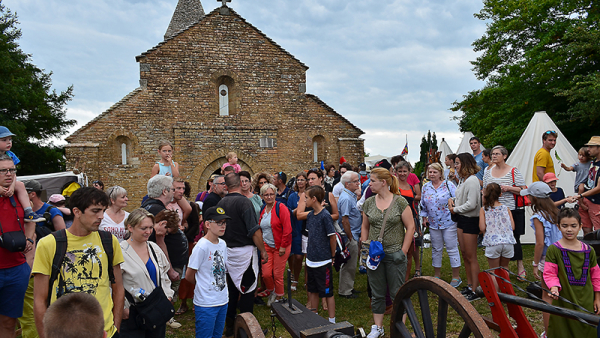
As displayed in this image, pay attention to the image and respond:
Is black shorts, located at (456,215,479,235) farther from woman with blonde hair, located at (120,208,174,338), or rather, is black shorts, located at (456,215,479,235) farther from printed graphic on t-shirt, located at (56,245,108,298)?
printed graphic on t-shirt, located at (56,245,108,298)

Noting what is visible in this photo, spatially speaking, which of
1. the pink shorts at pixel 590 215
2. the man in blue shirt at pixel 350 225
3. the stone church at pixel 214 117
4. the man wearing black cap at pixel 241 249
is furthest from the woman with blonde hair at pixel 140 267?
the stone church at pixel 214 117

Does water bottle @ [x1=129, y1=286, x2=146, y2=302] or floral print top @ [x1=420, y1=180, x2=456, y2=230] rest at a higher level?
floral print top @ [x1=420, y1=180, x2=456, y2=230]

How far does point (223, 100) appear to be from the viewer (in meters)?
16.2

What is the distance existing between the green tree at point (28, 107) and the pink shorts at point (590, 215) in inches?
927

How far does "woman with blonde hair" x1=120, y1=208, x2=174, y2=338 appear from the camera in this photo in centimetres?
308

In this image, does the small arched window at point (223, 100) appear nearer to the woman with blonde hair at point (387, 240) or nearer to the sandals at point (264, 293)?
the sandals at point (264, 293)

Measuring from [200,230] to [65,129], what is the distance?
2532cm

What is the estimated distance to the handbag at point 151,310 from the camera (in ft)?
9.86

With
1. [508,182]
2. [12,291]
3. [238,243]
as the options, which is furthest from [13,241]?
[508,182]

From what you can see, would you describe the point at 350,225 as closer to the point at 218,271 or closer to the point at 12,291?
the point at 218,271

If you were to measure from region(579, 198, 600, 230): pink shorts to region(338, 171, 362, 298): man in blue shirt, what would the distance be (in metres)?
3.38

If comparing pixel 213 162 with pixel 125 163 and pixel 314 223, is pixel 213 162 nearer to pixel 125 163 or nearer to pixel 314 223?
pixel 125 163

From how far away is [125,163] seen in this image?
1491cm

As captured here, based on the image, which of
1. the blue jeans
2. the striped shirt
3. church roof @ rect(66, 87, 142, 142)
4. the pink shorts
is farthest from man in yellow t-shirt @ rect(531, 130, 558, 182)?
church roof @ rect(66, 87, 142, 142)
